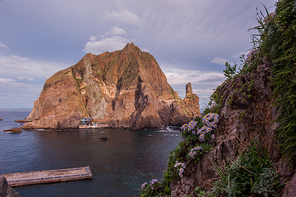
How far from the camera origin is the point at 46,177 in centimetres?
2359

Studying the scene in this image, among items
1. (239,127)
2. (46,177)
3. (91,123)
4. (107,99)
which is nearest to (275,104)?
(239,127)

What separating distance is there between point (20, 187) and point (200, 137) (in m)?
28.7

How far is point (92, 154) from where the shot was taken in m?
36.0

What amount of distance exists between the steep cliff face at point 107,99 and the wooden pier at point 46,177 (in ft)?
165

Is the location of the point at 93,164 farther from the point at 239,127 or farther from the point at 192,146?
the point at 239,127

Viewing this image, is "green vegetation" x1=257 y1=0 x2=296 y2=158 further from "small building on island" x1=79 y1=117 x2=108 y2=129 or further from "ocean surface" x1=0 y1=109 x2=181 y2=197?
"small building on island" x1=79 y1=117 x2=108 y2=129

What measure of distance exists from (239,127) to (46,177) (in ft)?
93.8

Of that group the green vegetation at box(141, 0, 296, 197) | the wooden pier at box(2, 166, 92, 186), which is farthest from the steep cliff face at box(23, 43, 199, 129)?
the green vegetation at box(141, 0, 296, 197)

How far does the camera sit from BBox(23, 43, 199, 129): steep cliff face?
258ft

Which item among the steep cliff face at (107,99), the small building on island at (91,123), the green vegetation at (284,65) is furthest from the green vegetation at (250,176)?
the small building on island at (91,123)

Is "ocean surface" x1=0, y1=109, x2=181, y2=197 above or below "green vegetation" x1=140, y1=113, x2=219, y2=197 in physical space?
below

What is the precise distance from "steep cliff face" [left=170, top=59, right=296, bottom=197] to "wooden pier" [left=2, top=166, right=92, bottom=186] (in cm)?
2541

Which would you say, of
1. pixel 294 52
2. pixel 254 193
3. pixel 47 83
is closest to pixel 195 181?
pixel 254 193

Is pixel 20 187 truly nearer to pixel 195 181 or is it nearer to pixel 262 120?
pixel 195 181
